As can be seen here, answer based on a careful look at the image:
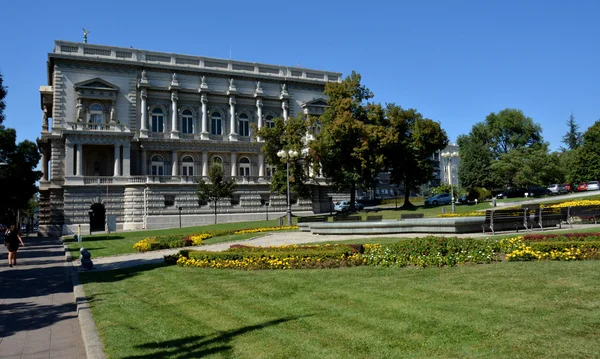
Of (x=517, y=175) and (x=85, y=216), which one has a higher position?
(x=517, y=175)

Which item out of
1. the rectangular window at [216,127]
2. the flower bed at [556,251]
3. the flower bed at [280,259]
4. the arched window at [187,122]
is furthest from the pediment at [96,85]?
the flower bed at [556,251]

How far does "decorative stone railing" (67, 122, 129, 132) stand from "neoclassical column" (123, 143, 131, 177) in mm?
1881

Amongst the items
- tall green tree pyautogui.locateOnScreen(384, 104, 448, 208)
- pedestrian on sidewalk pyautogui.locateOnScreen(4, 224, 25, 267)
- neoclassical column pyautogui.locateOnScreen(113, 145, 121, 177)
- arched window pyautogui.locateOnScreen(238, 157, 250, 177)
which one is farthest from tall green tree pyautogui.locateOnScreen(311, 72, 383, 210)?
pedestrian on sidewalk pyautogui.locateOnScreen(4, 224, 25, 267)

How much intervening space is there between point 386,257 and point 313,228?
12474 millimetres

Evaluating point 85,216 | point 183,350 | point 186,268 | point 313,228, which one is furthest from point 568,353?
point 85,216

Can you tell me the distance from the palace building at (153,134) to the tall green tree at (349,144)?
10985 mm

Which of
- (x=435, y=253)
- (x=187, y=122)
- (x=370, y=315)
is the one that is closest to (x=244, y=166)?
(x=187, y=122)

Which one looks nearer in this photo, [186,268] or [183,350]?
[183,350]

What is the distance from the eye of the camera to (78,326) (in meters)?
9.23

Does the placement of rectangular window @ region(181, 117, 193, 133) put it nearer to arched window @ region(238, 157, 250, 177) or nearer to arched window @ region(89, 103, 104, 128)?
arched window @ region(238, 157, 250, 177)

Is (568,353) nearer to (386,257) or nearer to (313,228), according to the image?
(386,257)

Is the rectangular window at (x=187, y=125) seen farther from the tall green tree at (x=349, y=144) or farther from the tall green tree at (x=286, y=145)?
the tall green tree at (x=349, y=144)

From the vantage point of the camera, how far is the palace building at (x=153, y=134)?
48906 mm

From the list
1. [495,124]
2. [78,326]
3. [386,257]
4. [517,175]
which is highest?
[495,124]
